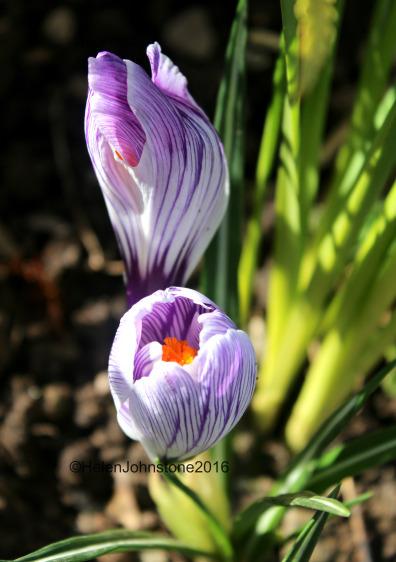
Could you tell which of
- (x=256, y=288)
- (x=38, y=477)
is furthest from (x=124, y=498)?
(x=256, y=288)

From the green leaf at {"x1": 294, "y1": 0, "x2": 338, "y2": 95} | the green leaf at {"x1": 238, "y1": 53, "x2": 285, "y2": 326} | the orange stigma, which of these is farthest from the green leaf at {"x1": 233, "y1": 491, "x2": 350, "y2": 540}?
the green leaf at {"x1": 294, "y1": 0, "x2": 338, "y2": 95}

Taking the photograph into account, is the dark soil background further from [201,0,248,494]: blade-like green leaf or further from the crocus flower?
the crocus flower

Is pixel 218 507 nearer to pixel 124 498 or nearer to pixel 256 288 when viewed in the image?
pixel 124 498

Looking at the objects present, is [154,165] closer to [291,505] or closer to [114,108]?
[114,108]

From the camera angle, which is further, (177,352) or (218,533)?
(218,533)

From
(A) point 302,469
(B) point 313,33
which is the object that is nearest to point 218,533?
(A) point 302,469

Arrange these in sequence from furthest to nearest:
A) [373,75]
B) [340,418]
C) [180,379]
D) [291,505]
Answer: [373,75], [340,418], [291,505], [180,379]

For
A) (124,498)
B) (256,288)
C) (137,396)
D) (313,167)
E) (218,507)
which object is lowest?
(124,498)

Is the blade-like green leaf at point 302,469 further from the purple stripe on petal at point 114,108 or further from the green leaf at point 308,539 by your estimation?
the purple stripe on petal at point 114,108
